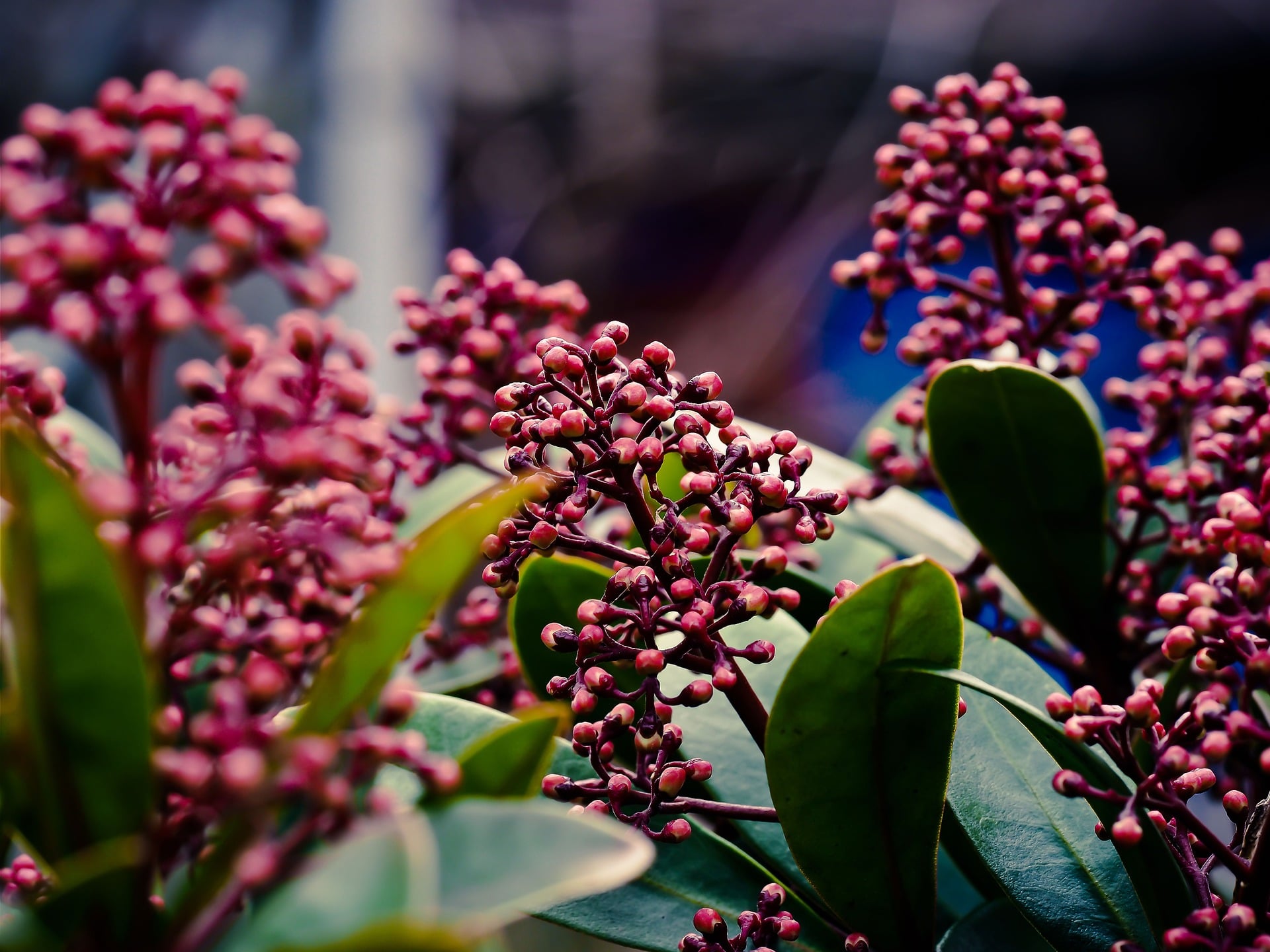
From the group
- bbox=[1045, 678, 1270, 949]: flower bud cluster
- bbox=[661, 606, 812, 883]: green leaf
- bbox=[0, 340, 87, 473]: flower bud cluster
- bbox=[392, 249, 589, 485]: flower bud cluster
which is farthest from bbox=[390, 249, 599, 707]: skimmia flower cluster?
bbox=[1045, 678, 1270, 949]: flower bud cluster

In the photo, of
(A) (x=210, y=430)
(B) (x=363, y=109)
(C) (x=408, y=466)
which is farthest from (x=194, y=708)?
(B) (x=363, y=109)

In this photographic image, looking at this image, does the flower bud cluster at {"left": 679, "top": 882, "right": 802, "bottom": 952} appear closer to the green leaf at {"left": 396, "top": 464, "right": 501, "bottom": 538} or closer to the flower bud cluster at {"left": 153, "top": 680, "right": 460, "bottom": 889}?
the flower bud cluster at {"left": 153, "top": 680, "right": 460, "bottom": 889}

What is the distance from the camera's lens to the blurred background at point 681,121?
2.97 m

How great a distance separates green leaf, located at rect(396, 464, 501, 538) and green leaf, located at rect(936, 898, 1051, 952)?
0.39m

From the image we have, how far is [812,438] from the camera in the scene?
3338mm

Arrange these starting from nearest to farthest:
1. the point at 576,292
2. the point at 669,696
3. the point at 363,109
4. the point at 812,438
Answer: the point at 669,696 < the point at 576,292 < the point at 363,109 < the point at 812,438

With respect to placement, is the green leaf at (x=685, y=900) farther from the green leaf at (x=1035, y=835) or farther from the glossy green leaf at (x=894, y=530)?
the glossy green leaf at (x=894, y=530)

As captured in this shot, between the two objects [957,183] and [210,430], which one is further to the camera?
[957,183]

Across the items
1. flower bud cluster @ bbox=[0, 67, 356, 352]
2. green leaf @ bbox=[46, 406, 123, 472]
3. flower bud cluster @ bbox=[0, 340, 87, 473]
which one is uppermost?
flower bud cluster @ bbox=[0, 67, 356, 352]

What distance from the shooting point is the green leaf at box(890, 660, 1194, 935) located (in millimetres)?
407

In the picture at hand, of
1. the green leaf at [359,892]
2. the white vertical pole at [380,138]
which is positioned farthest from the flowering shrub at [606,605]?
the white vertical pole at [380,138]

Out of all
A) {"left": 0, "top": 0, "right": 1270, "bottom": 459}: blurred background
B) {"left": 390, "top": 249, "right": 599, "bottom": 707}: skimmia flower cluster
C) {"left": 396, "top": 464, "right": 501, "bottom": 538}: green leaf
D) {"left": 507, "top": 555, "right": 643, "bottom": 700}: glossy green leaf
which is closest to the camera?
{"left": 507, "top": 555, "right": 643, "bottom": 700}: glossy green leaf

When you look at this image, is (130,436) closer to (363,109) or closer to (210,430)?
(210,430)

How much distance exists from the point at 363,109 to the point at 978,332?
9.14ft
